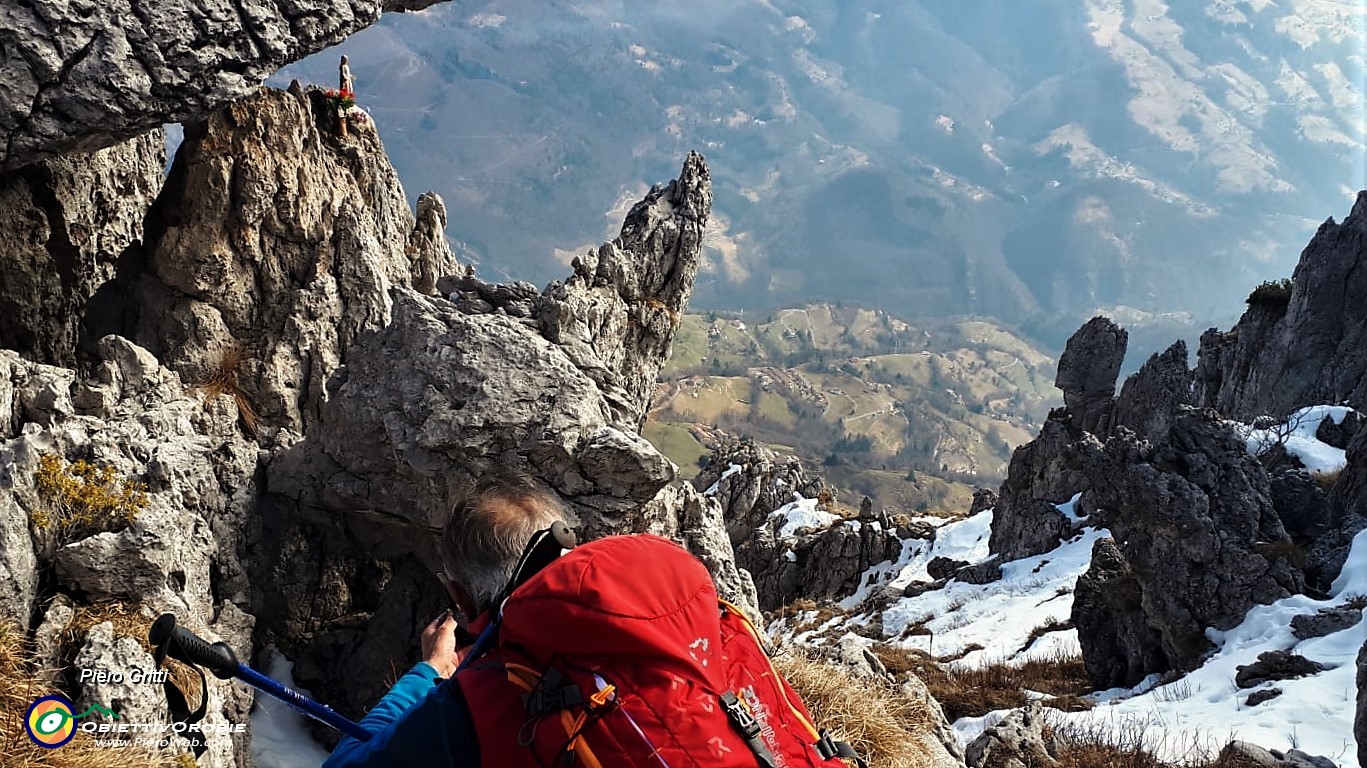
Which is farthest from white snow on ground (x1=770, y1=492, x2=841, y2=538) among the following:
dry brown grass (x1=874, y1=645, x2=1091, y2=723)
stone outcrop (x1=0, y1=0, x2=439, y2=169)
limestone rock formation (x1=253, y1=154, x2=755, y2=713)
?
stone outcrop (x1=0, y1=0, x2=439, y2=169)

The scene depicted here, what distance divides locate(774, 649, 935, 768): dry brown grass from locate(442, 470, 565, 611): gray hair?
15.9 feet

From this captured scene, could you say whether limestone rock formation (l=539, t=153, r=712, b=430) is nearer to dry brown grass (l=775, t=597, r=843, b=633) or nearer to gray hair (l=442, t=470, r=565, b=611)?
dry brown grass (l=775, t=597, r=843, b=633)

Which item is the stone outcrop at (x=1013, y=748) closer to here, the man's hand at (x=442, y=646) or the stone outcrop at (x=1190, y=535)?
the man's hand at (x=442, y=646)

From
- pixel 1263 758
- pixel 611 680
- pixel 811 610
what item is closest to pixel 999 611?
pixel 811 610

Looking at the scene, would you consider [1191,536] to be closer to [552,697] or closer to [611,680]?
[611,680]

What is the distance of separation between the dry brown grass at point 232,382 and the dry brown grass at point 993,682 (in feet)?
45.6

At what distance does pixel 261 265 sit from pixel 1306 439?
29.8 metres

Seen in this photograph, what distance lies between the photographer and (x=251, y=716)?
30.3 feet

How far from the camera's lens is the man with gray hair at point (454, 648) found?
2.93 metres

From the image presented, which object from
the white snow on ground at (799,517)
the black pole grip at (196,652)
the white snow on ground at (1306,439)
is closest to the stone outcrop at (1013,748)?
the black pole grip at (196,652)

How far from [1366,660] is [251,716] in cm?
1394

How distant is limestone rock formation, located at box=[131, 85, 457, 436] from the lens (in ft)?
49.9

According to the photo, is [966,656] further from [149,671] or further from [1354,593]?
[149,671]

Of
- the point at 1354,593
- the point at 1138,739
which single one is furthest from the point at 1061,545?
the point at 1138,739
